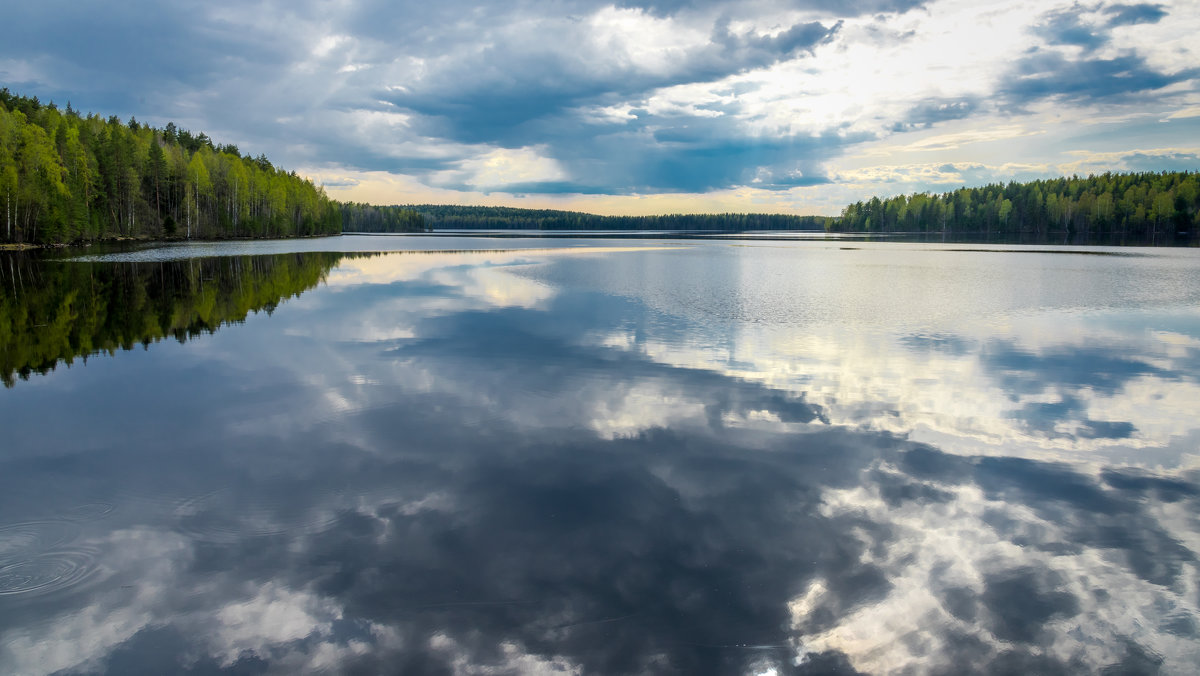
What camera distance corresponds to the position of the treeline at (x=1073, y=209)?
440 feet

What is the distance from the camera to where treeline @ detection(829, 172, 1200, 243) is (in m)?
134

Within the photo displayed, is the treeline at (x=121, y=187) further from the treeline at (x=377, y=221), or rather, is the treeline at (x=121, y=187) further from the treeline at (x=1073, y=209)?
the treeline at (x=1073, y=209)

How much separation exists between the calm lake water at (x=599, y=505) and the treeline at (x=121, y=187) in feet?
172

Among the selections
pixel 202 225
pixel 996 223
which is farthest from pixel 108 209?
pixel 996 223

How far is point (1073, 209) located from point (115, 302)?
172 metres

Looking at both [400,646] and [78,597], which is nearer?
[400,646]

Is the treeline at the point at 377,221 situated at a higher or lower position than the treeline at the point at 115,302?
higher

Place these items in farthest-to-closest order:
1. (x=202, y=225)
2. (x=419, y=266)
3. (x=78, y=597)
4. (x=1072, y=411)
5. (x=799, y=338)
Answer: (x=202, y=225) < (x=419, y=266) < (x=799, y=338) < (x=1072, y=411) < (x=78, y=597)

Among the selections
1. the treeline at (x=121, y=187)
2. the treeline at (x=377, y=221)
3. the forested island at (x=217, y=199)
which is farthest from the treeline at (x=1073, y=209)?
the treeline at (x=121, y=187)

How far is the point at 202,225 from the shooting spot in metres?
92.9

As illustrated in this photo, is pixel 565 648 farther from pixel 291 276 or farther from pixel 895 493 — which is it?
pixel 291 276

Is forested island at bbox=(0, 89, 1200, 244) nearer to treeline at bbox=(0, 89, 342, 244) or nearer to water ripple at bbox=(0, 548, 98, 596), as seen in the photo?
treeline at bbox=(0, 89, 342, 244)

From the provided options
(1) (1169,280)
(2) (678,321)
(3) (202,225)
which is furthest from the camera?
(3) (202,225)

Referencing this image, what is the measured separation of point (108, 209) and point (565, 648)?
300 ft
